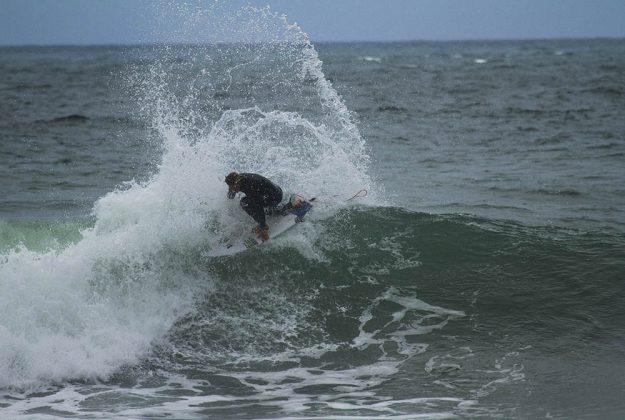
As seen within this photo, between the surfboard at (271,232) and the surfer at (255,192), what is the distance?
34 centimetres

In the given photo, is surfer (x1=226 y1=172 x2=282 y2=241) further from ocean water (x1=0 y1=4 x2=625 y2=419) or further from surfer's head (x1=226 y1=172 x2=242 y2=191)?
ocean water (x1=0 y1=4 x2=625 y2=419)

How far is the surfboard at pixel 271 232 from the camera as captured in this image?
35.5 ft

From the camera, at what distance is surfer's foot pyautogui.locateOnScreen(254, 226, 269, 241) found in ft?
35.1

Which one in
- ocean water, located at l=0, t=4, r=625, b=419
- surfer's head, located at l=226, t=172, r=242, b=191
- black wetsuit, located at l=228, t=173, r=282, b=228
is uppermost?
surfer's head, located at l=226, t=172, r=242, b=191

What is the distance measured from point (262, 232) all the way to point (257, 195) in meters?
0.60

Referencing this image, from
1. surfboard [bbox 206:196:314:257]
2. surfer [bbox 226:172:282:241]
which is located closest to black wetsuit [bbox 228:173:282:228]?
surfer [bbox 226:172:282:241]

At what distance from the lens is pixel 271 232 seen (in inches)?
435

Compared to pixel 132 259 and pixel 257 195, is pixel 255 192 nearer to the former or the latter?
pixel 257 195

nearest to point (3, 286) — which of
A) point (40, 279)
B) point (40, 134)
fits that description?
point (40, 279)

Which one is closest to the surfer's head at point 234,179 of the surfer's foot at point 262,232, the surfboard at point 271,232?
the surfer's foot at point 262,232

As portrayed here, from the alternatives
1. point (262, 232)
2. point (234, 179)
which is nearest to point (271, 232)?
point (262, 232)

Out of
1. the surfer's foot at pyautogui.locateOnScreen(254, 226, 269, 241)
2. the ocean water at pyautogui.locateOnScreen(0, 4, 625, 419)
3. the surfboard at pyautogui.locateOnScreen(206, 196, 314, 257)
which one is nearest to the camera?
the ocean water at pyautogui.locateOnScreen(0, 4, 625, 419)

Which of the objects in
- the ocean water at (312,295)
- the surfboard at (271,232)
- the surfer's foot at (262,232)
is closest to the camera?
the ocean water at (312,295)

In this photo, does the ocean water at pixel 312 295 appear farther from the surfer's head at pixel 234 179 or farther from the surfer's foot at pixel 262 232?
the surfer's head at pixel 234 179
